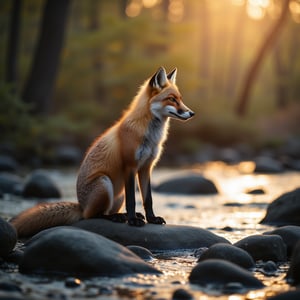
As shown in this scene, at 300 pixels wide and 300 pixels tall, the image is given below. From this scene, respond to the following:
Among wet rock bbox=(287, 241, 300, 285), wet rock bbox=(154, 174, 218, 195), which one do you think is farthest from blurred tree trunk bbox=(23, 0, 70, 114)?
wet rock bbox=(287, 241, 300, 285)

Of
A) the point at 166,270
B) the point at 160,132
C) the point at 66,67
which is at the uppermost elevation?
the point at 66,67

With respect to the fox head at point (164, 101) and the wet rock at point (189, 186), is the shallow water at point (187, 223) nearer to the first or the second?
the wet rock at point (189, 186)

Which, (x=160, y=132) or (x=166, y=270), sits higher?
(x=160, y=132)

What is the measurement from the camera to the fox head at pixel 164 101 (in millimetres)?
7637

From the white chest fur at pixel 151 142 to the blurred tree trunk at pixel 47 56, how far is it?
14.9m

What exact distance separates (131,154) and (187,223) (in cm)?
305

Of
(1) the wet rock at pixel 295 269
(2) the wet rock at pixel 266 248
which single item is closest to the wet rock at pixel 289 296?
(1) the wet rock at pixel 295 269

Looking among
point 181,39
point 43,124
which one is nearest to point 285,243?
point 43,124

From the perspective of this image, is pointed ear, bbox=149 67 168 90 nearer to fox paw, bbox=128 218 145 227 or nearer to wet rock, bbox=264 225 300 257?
fox paw, bbox=128 218 145 227

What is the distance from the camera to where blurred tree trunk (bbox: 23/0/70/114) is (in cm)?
2219

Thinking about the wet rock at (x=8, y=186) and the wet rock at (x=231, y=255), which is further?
the wet rock at (x=8, y=186)

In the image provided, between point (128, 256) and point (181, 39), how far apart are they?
25676 millimetres

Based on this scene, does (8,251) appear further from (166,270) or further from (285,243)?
(285,243)

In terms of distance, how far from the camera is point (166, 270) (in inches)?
252
